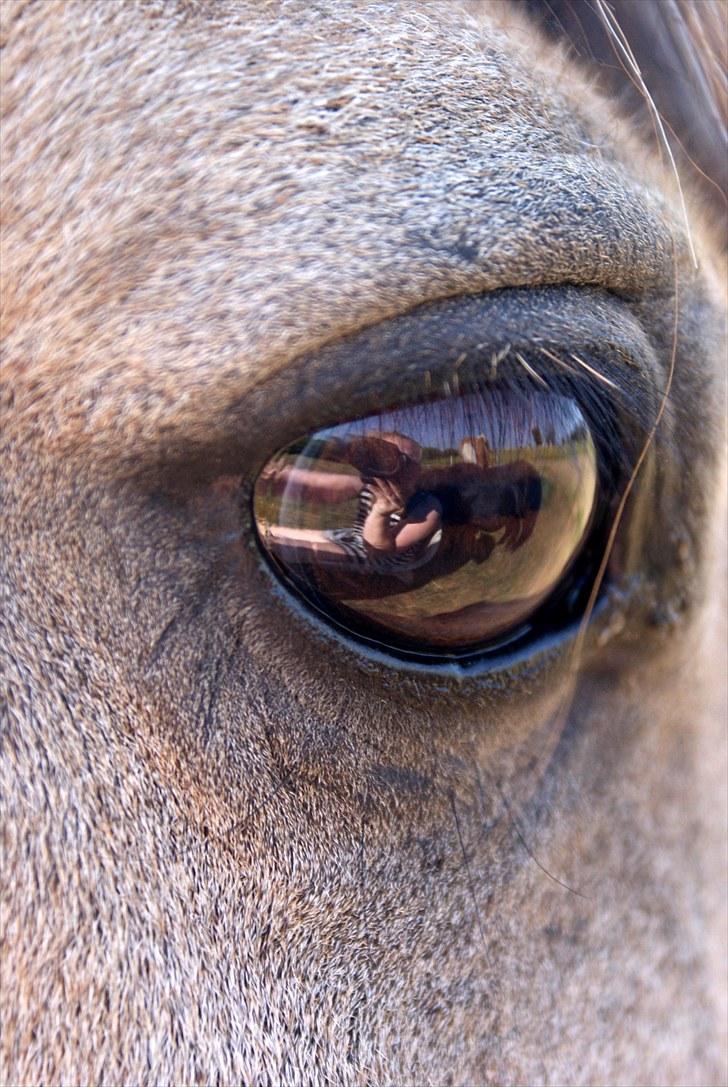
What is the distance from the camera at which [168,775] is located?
0.91 meters

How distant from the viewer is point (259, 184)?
83 centimetres

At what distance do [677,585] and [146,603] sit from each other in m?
0.72

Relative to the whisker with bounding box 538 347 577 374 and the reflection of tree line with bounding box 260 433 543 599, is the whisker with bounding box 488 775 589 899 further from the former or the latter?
the whisker with bounding box 538 347 577 374

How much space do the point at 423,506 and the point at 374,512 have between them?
0.16ft

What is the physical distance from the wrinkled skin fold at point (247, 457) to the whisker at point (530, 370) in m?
0.03

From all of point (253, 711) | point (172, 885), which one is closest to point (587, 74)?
point (253, 711)

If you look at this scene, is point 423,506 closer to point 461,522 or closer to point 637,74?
point 461,522

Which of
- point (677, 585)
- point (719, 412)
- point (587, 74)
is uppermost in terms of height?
point (587, 74)

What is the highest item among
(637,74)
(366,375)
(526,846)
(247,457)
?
(637,74)

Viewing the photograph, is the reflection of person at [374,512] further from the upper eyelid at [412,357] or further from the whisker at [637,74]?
the whisker at [637,74]

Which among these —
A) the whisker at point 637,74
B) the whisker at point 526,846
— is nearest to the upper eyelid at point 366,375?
the whisker at point 637,74

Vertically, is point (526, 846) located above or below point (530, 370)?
below

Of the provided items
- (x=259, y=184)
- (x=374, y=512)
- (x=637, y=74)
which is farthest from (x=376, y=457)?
(x=637, y=74)

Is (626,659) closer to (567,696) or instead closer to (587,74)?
(567,696)
